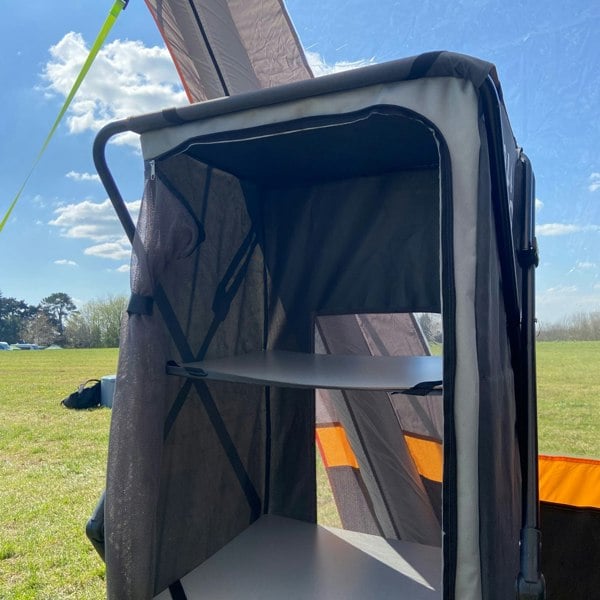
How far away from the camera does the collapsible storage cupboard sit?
3.04 ft

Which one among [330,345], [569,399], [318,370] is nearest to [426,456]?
[330,345]

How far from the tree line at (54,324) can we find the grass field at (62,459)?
5.50 metres

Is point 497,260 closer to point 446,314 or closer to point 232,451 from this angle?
point 446,314

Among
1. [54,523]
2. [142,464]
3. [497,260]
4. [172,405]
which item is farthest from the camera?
[54,523]

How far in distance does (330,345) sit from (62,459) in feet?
8.79

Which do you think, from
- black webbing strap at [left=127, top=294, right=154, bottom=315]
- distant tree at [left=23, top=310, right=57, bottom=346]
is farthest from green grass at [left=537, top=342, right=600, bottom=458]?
distant tree at [left=23, top=310, right=57, bottom=346]

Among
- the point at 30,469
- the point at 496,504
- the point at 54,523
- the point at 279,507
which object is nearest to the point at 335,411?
the point at 279,507

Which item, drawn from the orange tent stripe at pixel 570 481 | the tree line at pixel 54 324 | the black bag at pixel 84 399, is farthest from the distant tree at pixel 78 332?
the orange tent stripe at pixel 570 481

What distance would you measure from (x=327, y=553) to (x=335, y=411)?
1.62 ft

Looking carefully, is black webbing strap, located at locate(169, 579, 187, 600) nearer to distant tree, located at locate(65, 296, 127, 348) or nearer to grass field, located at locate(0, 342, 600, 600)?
grass field, located at locate(0, 342, 600, 600)

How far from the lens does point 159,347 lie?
1.22 metres

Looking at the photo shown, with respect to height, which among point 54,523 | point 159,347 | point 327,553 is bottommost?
point 54,523

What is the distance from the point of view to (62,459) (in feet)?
12.1

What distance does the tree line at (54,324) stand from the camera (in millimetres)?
13202
